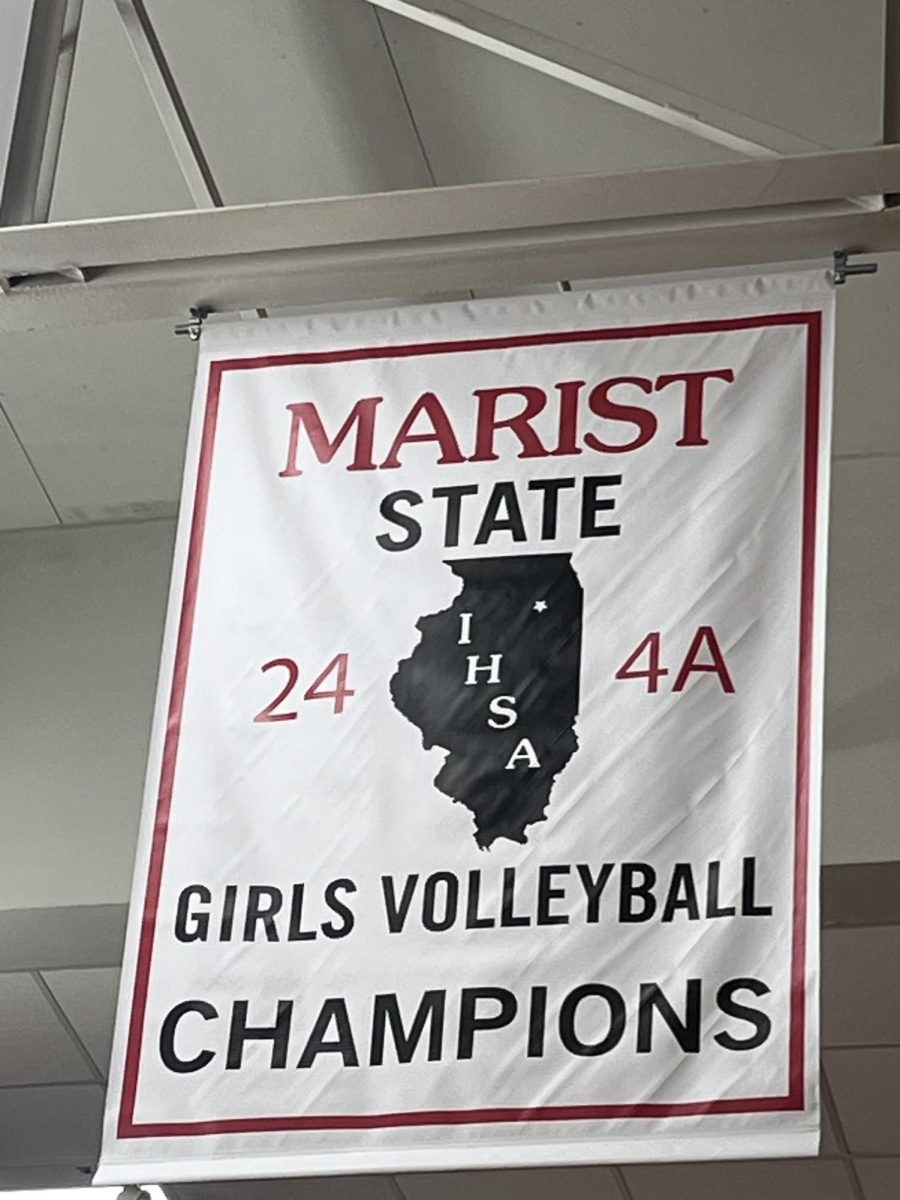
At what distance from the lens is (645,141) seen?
134 inches

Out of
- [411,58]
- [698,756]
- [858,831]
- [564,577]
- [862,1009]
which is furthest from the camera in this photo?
[862,1009]

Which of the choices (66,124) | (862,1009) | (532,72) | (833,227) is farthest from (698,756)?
(862,1009)

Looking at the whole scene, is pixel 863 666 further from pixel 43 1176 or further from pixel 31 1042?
pixel 43 1176

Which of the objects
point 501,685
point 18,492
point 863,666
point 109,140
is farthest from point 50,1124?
point 501,685

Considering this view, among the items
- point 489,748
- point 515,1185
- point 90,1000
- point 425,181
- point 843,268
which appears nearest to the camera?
point 489,748

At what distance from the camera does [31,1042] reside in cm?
471

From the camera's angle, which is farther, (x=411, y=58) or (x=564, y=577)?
(x=411, y=58)

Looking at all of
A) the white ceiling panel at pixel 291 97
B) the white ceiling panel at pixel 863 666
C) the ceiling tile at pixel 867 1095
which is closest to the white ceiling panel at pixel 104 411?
the white ceiling panel at pixel 291 97

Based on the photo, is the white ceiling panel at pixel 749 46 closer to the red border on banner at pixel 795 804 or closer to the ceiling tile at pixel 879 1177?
the red border on banner at pixel 795 804

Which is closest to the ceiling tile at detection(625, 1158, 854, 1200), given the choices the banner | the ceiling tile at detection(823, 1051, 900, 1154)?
the ceiling tile at detection(823, 1051, 900, 1154)

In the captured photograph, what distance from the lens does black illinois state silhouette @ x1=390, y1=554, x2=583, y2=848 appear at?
90.5 inches

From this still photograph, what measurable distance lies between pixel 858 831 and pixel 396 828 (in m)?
1.77

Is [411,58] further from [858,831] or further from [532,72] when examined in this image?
[858,831]

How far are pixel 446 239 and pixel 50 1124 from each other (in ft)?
10.6
